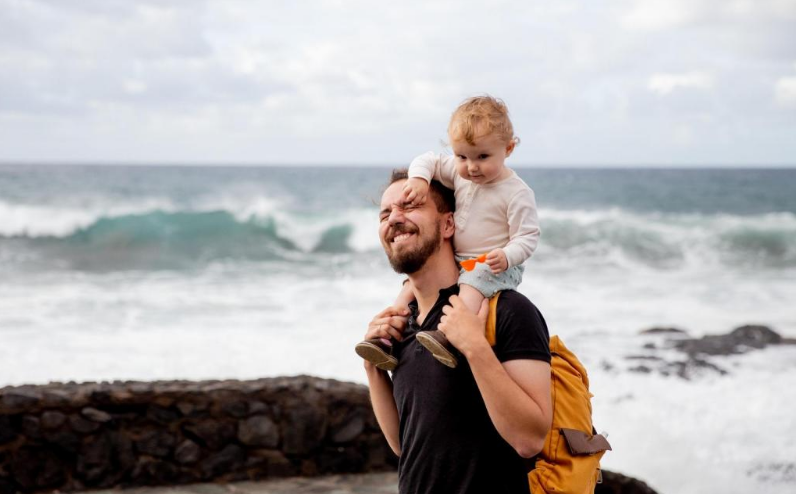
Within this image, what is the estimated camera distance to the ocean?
8.49m

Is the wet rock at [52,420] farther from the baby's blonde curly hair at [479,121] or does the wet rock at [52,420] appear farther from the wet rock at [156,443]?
the baby's blonde curly hair at [479,121]

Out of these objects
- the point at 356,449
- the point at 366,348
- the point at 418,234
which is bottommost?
the point at 356,449

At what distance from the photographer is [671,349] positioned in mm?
11484

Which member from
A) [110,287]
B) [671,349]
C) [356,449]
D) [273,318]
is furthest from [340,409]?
[110,287]

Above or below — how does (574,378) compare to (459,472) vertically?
above

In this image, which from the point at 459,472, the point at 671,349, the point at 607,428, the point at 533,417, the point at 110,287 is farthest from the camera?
the point at 110,287

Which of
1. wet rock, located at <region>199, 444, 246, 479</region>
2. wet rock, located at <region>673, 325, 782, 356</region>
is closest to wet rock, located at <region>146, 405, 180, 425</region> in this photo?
wet rock, located at <region>199, 444, 246, 479</region>

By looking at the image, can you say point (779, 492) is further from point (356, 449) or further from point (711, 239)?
point (711, 239)

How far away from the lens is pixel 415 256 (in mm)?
2605

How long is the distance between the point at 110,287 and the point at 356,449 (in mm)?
12390

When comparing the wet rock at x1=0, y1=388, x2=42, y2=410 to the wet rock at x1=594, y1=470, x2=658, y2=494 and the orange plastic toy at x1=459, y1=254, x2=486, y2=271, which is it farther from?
the orange plastic toy at x1=459, y1=254, x2=486, y2=271

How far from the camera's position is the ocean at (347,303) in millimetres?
8492

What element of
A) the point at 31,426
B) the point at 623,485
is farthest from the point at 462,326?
the point at 31,426

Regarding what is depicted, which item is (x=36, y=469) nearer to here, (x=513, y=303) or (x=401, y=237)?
(x=401, y=237)
